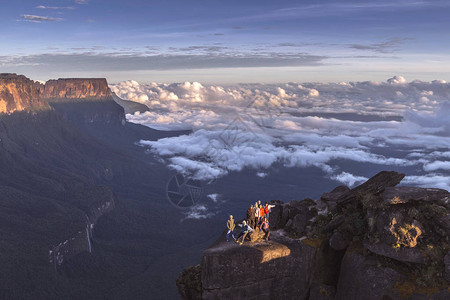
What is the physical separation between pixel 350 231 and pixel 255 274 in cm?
979

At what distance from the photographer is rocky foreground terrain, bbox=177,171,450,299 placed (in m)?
30.5

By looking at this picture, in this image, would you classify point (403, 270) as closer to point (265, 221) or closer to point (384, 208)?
point (384, 208)

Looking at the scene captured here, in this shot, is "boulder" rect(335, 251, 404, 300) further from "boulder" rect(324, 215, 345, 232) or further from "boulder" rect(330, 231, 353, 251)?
"boulder" rect(324, 215, 345, 232)

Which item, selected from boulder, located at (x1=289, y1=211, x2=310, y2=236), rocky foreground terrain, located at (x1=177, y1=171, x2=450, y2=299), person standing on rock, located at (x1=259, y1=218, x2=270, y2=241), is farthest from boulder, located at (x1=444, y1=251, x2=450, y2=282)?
person standing on rock, located at (x1=259, y1=218, x2=270, y2=241)

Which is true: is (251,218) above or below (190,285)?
above

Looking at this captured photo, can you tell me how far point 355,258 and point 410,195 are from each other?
7.42m

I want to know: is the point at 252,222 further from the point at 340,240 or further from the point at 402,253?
the point at 402,253

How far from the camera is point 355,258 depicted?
33031mm

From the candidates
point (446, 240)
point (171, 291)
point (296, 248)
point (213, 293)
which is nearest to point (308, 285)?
point (296, 248)

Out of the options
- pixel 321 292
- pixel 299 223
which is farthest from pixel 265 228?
pixel 321 292

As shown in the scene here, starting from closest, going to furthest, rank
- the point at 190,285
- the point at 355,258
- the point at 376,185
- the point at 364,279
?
the point at 364,279 < the point at 355,258 < the point at 190,285 < the point at 376,185

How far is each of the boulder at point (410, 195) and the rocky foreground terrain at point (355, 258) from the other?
8 cm

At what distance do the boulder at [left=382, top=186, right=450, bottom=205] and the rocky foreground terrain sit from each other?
0.26 feet

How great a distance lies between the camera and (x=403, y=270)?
3103 centimetres
